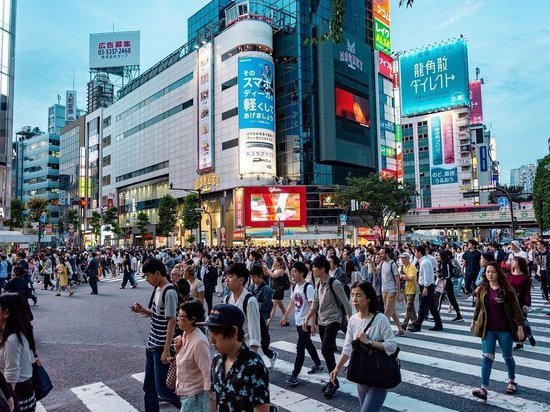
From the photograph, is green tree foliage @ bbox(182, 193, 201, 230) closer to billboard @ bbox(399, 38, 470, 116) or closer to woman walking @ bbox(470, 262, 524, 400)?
woman walking @ bbox(470, 262, 524, 400)

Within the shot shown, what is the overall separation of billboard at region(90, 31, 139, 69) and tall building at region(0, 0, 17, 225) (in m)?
33.6

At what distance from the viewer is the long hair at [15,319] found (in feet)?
11.3

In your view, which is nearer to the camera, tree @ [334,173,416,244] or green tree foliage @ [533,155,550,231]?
green tree foliage @ [533,155,550,231]

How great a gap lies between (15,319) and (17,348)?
23 cm

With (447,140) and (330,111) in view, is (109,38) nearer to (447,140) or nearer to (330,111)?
(330,111)

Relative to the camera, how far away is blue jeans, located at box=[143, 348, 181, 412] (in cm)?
464

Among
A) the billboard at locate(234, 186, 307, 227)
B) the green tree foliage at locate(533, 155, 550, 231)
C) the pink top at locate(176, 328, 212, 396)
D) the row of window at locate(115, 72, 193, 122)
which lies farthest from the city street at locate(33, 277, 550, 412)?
the row of window at locate(115, 72, 193, 122)

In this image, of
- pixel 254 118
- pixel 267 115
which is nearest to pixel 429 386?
pixel 254 118

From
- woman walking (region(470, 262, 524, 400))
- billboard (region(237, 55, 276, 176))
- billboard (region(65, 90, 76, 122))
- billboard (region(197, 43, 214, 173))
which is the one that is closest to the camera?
woman walking (region(470, 262, 524, 400))

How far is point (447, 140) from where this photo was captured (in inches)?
3376

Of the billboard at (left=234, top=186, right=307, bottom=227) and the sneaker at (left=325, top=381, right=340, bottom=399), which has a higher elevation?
the billboard at (left=234, top=186, right=307, bottom=227)

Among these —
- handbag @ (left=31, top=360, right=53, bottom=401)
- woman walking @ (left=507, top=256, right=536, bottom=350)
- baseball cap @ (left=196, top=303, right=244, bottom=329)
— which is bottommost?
handbag @ (left=31, top=360, right=53, bottom=401)

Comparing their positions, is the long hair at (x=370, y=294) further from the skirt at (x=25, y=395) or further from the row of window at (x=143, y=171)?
the row of window at (x=143, y=171)

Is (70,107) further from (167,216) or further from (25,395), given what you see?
(25,395)
